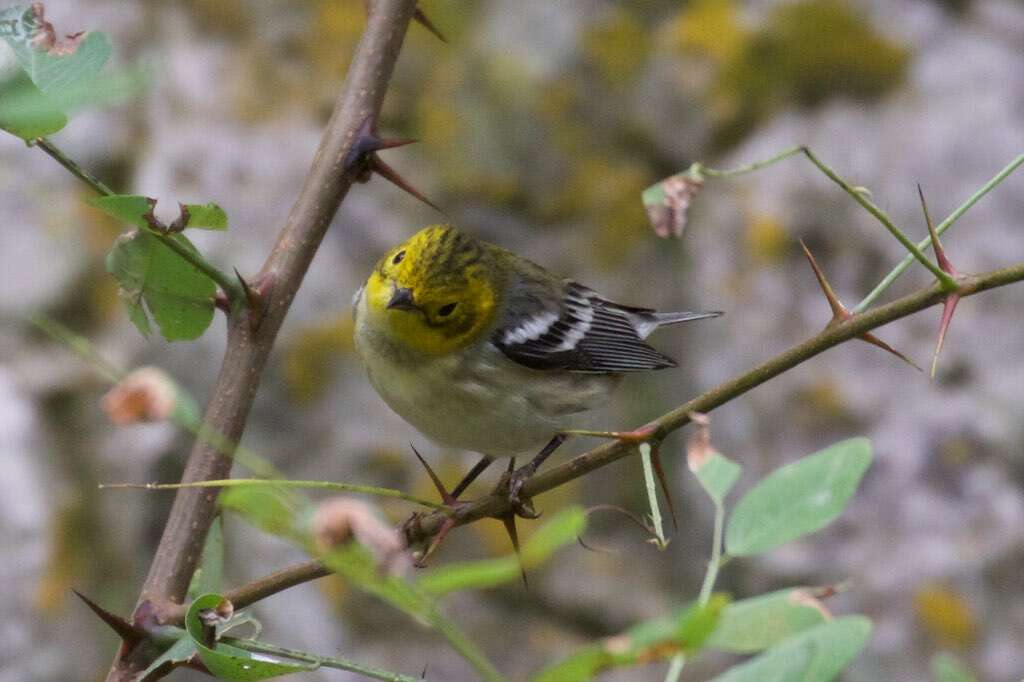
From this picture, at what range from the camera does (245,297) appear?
1.20m

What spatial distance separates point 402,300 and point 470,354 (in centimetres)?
25

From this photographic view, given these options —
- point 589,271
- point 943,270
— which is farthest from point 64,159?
point 589,271

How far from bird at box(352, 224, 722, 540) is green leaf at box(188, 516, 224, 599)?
2.81ft

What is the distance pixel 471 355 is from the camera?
2434 mm

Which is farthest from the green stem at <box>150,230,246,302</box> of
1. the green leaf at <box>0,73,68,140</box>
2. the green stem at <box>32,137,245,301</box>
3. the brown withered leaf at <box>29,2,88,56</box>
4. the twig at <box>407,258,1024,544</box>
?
the twig at <box>407,258,1024,544</box>

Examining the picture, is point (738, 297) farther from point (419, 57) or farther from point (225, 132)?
point (225, 132)

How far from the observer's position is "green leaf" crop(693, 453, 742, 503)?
901 millimetres

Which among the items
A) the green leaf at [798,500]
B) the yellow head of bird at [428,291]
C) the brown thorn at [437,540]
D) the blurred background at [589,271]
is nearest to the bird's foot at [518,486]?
the brown thorn at [437,540]

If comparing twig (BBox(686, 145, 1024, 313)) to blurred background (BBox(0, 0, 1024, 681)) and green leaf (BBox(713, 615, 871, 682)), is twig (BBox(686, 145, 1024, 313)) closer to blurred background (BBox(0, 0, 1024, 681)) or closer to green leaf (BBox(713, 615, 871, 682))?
green leaf (BBox(713, 615, 871, 682))

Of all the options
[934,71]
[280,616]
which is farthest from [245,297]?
[934,71]

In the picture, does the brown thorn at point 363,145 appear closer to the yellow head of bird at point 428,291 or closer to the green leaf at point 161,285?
the green leaf at point 161,285

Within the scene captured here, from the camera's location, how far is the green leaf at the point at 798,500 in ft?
2.39

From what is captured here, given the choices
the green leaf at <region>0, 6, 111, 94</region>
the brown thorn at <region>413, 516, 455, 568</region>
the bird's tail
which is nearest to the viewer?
the green leaf at <region>0, 6, 111, 94</region>

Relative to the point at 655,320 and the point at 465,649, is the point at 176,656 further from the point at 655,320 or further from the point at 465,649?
the point at 655,320
